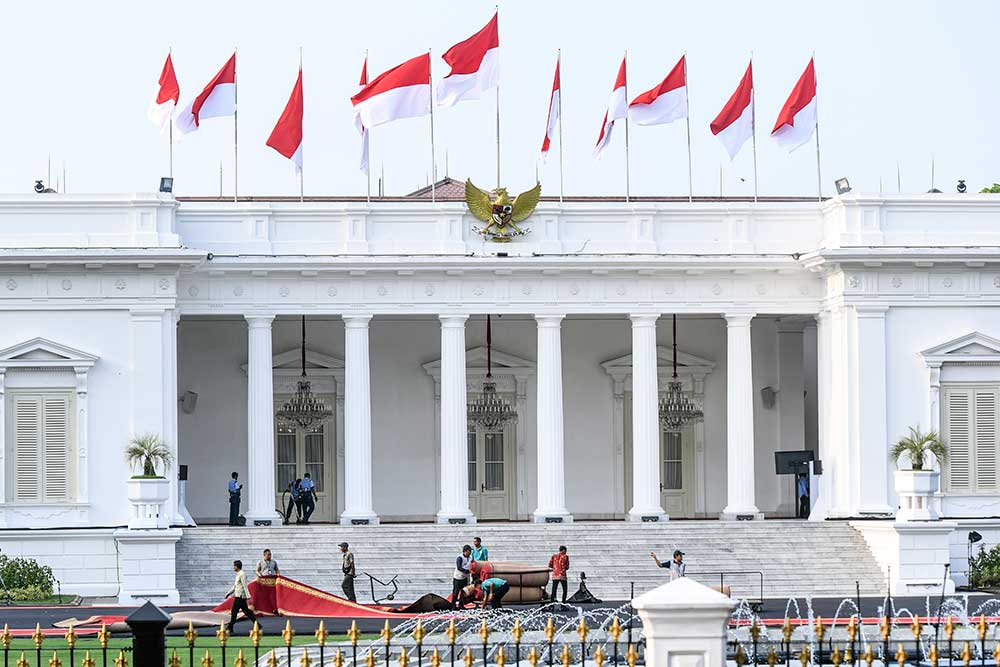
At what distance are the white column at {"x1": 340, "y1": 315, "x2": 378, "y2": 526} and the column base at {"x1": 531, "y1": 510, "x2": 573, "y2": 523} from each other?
3.54m

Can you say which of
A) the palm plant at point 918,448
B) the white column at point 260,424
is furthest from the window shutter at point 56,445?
the palm plant at point 918,448

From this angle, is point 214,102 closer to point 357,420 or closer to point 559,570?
point 357,420

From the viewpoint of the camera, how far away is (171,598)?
4100 cm

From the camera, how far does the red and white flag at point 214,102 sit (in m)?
46.8

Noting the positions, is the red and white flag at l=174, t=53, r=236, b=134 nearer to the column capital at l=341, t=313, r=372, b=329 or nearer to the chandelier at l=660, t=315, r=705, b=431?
the column capital at l=341, t=313, r=372, b=329

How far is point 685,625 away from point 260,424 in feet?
87.7

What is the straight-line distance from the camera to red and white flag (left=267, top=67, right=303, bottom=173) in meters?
47.3

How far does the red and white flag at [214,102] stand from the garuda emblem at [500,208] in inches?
224

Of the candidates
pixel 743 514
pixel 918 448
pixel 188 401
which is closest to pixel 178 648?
pixel 743 514

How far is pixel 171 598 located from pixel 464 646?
16.4 meters

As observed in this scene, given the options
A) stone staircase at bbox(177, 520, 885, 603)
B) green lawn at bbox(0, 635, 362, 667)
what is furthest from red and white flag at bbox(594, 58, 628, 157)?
green lawn at bbox(0, 635, 362, 667)

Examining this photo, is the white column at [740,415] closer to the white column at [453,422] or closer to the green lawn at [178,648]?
the white column at [453,422]

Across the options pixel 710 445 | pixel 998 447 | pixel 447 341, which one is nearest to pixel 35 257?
pixel 447 341

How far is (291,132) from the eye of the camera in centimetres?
4741
